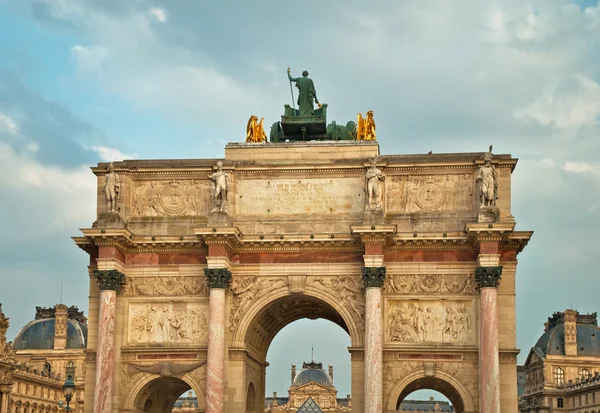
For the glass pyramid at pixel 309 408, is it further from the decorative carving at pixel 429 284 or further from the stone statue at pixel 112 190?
the stone statue at pixel 112 190

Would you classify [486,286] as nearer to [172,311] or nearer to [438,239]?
[438,239]

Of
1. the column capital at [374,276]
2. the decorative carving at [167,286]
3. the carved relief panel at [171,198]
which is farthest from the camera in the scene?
the carved relief panel at [171,198]

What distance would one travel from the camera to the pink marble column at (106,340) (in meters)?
35.7

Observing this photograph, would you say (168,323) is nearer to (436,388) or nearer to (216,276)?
(216,276)

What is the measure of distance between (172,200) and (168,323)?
4.57 meters

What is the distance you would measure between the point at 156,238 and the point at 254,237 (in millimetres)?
3571

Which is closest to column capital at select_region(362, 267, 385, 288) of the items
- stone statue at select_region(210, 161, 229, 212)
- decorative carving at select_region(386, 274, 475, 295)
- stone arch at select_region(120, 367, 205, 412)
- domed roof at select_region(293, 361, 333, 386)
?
decorative carving at select_region(386, 274, 475, 295)

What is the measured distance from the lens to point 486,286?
3528cm

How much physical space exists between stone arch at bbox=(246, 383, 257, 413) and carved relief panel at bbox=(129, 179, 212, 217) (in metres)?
6.76

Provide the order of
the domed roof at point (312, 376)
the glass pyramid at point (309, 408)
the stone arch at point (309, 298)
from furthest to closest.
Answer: the domed roof at point (312, 376), the glass pyramid at point (309, 408), the stone arch at point (309, 298)

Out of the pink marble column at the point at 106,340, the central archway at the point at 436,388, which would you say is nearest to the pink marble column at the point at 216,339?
the pink marble column at the point at 106,340

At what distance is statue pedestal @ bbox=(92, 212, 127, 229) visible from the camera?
36875 mm

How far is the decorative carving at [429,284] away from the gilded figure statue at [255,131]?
751 cm

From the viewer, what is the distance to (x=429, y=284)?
1437 inches
